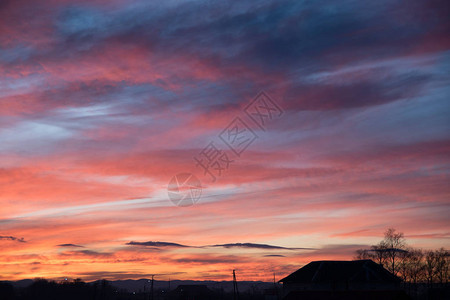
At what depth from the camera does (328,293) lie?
57281 mm

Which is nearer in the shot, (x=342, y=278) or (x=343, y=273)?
(x=342, y=278)

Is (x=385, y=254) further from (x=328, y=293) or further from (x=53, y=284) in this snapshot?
(x=53, y=284)

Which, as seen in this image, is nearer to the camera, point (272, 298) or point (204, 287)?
point (272, 298)

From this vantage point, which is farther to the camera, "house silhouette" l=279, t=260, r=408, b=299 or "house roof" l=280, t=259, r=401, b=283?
"house roof" l=280, t=259, r=401, b=283

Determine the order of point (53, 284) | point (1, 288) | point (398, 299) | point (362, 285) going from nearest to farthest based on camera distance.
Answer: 1. point (398, 299)
2. point (362, 285)
3. point (1, 288)
4. point (53, 284)

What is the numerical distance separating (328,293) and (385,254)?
142 feet

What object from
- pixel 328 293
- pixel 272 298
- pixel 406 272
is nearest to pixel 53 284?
pixel 272 298

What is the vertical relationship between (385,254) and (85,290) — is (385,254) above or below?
above

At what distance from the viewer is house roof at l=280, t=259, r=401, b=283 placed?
238 ft

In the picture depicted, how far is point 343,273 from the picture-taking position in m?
74.2

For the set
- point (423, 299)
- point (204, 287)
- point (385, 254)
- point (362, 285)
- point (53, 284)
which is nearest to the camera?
point (362, 285)

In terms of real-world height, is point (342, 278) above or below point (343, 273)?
below

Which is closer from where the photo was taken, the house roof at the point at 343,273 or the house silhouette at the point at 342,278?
the house silhouette at the point at 342,278

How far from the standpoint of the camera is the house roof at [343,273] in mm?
72688
